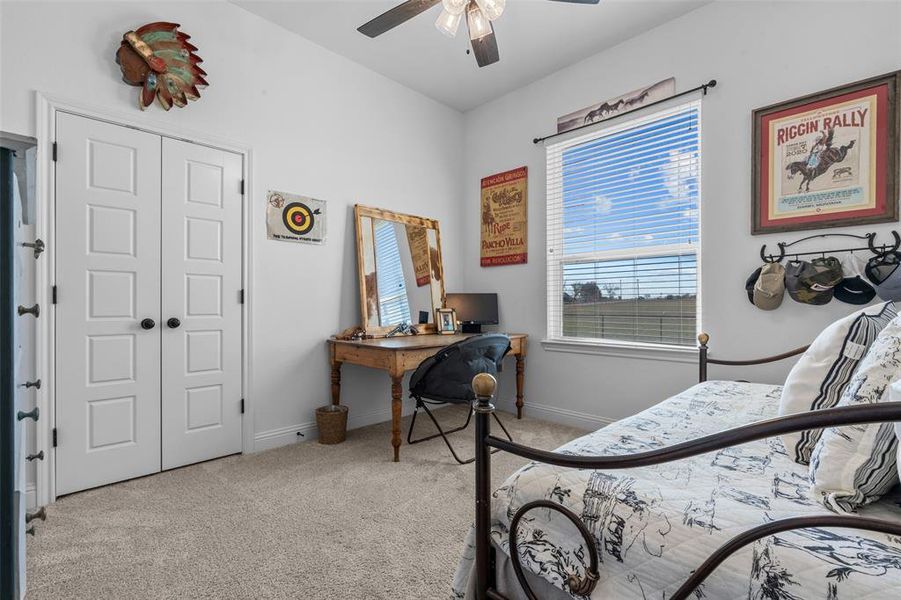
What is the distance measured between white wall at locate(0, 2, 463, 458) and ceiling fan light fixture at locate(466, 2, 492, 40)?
1.65 meters

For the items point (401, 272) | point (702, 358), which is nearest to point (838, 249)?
point (702, 358)

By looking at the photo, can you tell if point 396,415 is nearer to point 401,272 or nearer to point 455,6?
point 401,272

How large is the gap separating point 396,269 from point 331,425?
138cm

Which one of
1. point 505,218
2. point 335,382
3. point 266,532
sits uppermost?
point 505,218

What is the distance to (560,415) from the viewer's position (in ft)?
11.6

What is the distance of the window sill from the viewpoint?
2898 mm

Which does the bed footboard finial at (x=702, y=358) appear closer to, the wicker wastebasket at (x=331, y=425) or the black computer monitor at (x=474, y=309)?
the black computer monitor at (x=474, y=309)

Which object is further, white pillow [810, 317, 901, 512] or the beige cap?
the beige cap

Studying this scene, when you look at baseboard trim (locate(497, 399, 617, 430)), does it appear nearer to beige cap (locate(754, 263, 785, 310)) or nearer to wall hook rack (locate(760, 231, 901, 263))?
beige cap (locate(754, 263, 785, 310))

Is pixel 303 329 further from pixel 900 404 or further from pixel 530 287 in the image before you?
pixel 900 404

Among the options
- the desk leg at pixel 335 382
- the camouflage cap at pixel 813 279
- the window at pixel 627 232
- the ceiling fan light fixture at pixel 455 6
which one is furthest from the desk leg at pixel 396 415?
the camouflage cap at pixel 813 279

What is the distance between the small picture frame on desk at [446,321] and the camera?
380 cm

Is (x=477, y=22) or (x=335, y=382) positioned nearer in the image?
(x=477, y=22)

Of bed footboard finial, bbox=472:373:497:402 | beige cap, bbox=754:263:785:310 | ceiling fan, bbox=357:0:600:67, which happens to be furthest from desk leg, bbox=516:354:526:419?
bed footboard finial, bbox=472:373:497:402
